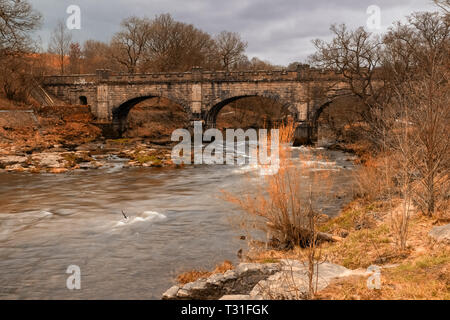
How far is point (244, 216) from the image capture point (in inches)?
428

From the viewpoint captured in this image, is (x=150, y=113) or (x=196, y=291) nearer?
(x=196, y=291)

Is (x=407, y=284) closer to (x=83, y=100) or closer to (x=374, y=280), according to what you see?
(x=374, y=280)

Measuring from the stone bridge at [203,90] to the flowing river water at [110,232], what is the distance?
12.7 metres

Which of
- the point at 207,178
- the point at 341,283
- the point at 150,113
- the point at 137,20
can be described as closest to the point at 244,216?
the point at 341,283

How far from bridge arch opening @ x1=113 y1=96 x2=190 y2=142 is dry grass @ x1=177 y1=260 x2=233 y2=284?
85.1 ft

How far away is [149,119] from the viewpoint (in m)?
39.2

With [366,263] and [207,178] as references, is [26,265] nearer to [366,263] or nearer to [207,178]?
[366,263]

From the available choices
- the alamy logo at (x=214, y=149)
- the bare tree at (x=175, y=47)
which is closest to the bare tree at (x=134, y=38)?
the bare tree at (x=175, y=47)

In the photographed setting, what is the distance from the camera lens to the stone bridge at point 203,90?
1154 inches

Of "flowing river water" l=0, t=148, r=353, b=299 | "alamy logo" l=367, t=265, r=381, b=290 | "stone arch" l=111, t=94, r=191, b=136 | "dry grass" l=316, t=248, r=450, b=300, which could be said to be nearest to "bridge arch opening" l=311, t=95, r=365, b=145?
"flowing river water" l=0, t=148, r=353, b=299

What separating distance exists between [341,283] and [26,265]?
6.10 m

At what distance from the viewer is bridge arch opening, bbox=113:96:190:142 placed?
34719 millimetres

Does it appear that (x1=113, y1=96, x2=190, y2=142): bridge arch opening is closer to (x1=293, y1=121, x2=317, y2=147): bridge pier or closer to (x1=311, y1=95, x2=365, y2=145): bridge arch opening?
(x1=293, y1=121, x2=317, y2=147): bridge pier

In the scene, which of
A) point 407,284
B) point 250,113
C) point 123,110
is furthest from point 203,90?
point 407,284
